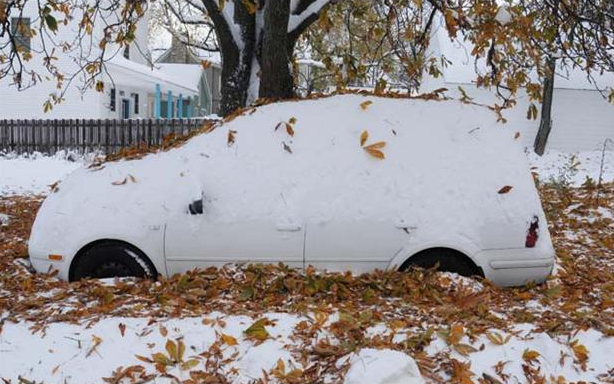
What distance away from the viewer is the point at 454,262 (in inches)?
193

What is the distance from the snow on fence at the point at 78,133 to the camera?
19938mm

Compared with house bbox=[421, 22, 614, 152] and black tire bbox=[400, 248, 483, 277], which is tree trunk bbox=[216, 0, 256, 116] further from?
house bbox=[421, 22, 614, 152]

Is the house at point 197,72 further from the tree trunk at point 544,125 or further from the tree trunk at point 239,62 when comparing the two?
the tree trunk at point 239,62

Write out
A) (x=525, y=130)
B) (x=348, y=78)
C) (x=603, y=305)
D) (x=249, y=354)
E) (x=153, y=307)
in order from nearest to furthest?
(x=249, y=354), (x=153, y=307), (x=603, y=305), (x=348, y=78), (x=525, y=130)

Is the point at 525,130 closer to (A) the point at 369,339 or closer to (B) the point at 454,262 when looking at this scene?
(B) the point at 454,262

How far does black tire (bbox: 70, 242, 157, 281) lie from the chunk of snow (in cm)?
234

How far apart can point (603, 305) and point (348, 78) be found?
17.9ft

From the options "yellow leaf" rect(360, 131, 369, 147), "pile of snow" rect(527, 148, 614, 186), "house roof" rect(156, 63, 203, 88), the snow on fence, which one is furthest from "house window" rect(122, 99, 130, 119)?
"yellow leaf" rect(360, 131, 369, 147)

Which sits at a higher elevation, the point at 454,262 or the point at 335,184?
the point at 335,184

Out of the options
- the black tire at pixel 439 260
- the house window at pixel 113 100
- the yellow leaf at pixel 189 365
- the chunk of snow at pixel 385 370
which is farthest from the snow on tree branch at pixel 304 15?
the house window at pixel 113 100

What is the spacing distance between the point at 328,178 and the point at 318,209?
260 millimetres

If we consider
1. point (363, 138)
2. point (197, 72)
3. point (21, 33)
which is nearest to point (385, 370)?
point (363, 138)

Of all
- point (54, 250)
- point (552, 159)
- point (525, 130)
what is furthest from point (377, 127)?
point (525, 130)

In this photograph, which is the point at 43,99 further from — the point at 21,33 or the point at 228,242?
the point at 228,242
